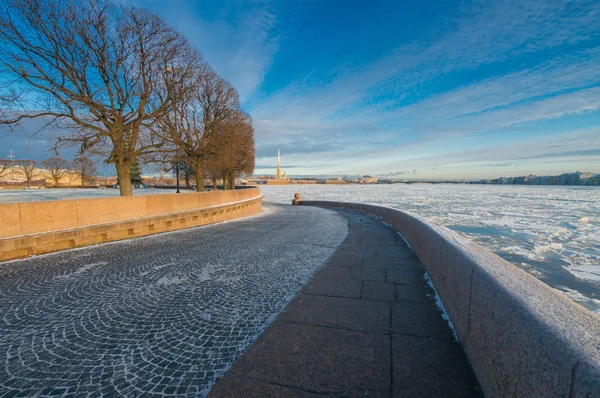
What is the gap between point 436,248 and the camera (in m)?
4.68

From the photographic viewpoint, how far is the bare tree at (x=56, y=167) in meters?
62.1

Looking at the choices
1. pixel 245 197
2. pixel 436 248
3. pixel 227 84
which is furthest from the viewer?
pixel 227 84

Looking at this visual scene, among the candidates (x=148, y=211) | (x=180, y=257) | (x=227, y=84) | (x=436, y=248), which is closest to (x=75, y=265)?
(x=180, y=257)

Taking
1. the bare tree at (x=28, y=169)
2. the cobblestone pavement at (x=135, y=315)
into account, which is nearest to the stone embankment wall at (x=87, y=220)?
the cobblestone pavement at (x=135, y=315)

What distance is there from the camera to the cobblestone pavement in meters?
2.63

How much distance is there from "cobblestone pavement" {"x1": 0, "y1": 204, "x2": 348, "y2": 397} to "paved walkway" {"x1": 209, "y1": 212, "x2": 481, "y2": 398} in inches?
13.5

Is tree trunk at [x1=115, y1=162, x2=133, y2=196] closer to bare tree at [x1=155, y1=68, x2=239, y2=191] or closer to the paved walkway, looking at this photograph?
bare tree at [x1=155, y1=68, x2=239, y2=191]

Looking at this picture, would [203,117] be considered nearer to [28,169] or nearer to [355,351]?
[355,351]

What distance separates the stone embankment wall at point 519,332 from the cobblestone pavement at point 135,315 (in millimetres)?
2337

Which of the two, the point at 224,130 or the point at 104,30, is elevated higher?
the point at 104,30

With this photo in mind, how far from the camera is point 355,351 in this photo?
2891mm

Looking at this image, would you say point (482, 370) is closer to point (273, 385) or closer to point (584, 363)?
point (584, 363)

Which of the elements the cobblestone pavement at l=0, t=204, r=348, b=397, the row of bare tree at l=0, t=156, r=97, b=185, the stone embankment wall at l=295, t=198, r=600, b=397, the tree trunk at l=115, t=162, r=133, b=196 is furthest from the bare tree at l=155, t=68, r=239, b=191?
the row of bare tree at l=0, t=156, r=97, b=185

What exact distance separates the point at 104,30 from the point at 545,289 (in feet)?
51.5
